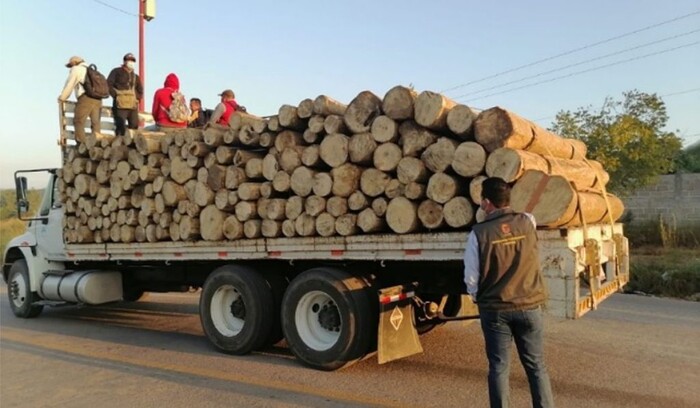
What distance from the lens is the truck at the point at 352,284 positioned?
5254mm

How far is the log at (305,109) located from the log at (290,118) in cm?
6

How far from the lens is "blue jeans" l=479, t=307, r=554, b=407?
13.4ft

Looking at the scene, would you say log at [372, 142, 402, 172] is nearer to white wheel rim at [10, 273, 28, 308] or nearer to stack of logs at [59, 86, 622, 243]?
stack of logs at [59, 86, 622, 243]

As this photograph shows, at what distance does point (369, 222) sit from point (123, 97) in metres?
6.36

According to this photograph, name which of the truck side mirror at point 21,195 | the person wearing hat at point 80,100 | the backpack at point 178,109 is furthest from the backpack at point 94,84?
the truck side mirror at point 21,195

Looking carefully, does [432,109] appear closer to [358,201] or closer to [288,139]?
[358,201]

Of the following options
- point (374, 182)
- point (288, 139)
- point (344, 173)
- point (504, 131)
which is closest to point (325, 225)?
point (344, 173)

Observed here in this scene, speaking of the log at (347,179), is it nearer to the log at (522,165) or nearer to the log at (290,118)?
the log at (290,118)

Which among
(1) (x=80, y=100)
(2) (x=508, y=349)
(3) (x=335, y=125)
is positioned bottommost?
(2) (x=508, y=349)

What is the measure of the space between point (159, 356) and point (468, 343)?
3.56 m

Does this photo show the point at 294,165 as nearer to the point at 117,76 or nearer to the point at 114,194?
the point at 114,194

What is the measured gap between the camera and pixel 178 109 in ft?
32.3

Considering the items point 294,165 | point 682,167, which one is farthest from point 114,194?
point 682,167

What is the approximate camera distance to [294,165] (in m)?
6.50
